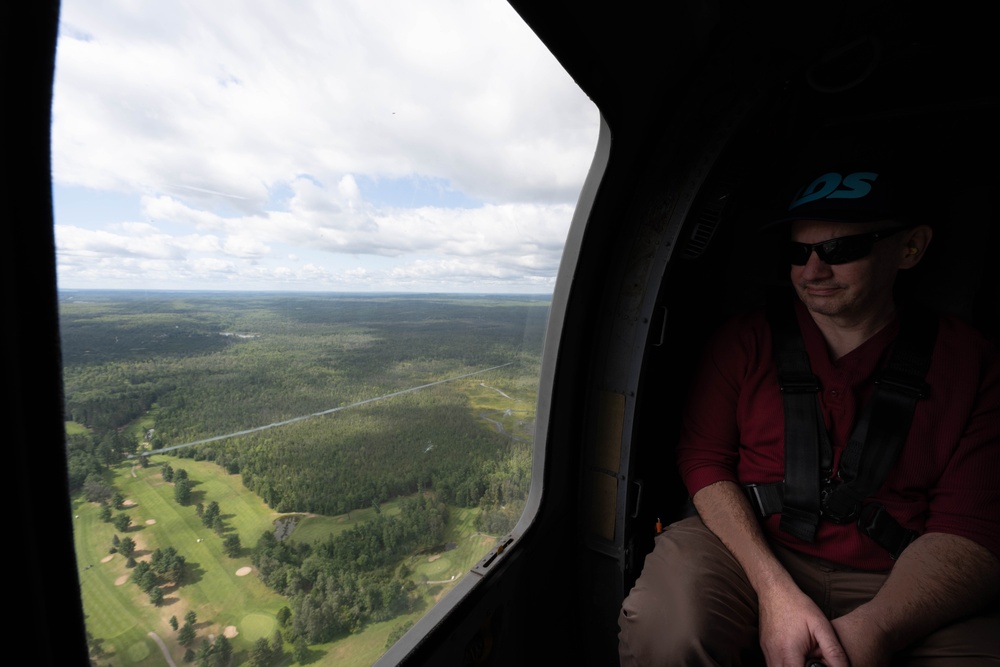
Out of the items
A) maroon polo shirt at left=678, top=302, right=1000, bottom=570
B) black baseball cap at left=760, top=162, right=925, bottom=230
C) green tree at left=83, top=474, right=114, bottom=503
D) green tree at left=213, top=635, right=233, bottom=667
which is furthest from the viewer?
black baseball cap at left=760, top=162, right=925, bottom=230

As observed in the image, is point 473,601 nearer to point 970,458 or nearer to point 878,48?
point 970,458

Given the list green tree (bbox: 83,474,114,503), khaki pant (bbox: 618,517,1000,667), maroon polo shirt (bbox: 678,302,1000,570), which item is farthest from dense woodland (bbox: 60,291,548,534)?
maroon polo shirt (bbox: 678,302,1000,570)

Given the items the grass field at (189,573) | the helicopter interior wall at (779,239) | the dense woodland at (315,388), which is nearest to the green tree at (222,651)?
the grass field at (189,573)

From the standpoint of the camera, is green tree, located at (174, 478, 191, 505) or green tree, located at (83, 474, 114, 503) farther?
green tree, located at (174, 478, 191, 505)

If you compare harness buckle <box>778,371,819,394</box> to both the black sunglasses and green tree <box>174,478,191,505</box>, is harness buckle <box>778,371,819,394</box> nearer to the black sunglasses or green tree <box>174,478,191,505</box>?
the black sunglasses

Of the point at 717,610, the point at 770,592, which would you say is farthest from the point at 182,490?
the point at 770,592
